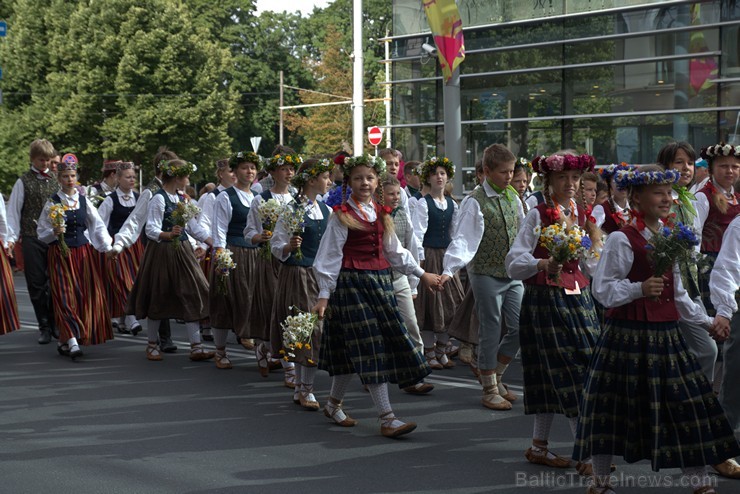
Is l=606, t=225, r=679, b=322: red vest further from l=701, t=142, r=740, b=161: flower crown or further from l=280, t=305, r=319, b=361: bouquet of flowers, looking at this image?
l=280, t=305, r=319, b=361: bouquet of flowers

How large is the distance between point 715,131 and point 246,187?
13.0 meters

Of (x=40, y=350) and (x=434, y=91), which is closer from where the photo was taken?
(x=40, y=350)

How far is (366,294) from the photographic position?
7.88 meters

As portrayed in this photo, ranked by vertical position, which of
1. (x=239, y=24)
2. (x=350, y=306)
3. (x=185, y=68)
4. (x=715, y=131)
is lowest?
(x=350, y=306)

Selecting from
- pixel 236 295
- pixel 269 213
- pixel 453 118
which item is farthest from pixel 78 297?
pixel 453 118

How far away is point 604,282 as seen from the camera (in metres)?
5.66

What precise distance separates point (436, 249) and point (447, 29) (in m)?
4.29

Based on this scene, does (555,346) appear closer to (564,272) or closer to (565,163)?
(564,272)

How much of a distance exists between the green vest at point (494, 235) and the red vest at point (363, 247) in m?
1.21

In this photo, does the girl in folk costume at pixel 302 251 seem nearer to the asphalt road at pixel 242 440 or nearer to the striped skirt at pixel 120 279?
the asphalt road at pixel 242 440

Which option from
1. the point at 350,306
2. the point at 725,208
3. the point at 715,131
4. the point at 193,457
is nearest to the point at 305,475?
the point at 193,457

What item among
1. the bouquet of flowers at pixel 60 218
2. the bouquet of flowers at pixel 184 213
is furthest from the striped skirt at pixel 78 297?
the bouquet of flowers at pixel 184 213

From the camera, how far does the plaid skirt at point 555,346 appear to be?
6723mm

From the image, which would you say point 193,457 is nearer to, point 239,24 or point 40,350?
point 40,350
